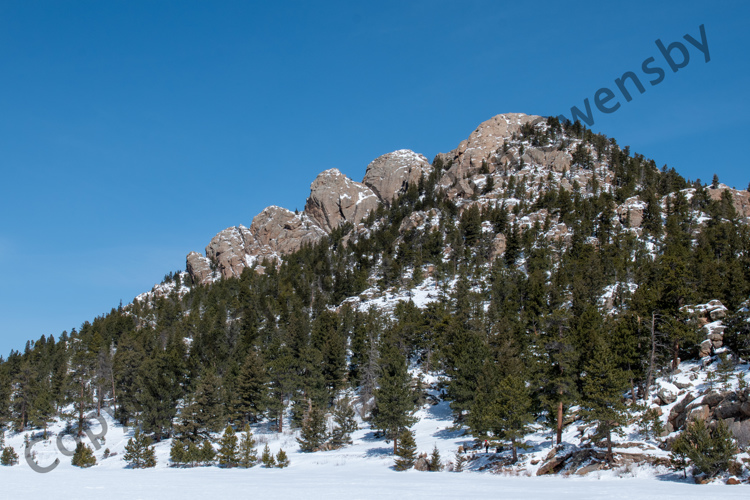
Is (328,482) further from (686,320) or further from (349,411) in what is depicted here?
(686,320)

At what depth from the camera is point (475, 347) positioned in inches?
1978

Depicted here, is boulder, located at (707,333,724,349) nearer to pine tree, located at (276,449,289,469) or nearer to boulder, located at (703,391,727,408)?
boulder, located at (703,391,727,408)

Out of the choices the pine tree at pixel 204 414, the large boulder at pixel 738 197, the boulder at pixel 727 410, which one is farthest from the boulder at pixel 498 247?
the boulder at pixel 727 410

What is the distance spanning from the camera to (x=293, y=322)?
73.1 m

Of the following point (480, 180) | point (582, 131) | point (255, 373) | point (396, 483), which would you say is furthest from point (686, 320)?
point (582, 131)

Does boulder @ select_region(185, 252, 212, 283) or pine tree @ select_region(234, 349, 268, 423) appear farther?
boulder @ select_region(185, 252, 212, 283)

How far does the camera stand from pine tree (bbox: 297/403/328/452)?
46469 mm

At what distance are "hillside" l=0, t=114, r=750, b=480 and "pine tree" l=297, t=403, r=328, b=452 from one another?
0.26 metres

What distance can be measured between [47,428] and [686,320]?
260 feet

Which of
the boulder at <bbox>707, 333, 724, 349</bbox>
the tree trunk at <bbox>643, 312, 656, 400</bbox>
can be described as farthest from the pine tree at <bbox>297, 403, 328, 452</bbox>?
the boulder at <bbox>707, 333, 724, 349</bbox>

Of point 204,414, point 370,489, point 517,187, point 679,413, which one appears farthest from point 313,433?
point 517,187

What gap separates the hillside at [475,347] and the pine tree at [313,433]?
26 cm

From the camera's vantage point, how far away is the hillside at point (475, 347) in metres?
35.2

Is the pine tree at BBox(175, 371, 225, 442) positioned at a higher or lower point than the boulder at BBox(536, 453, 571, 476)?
higher
